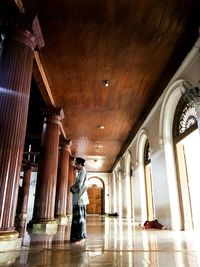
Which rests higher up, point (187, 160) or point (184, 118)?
point (184, 118)

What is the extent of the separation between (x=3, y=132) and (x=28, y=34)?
199 cm

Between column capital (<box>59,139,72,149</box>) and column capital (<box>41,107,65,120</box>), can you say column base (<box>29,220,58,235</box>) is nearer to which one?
column capital (<box>41,107,65,120</box>)

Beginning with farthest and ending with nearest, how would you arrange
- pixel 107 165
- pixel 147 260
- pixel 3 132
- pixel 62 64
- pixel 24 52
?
pixel 107 165 → pixel 62 64 → pixel 24 52 → pixel 3 132 → pixel 147 260

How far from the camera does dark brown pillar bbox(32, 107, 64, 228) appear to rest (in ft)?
23.3

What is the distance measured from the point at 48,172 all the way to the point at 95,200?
56.9 ft

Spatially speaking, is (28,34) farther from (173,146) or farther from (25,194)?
(25,194)

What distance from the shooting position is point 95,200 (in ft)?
78.5

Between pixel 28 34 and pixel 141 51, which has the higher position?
pixel 141 51

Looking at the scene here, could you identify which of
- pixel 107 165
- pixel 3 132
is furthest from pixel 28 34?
pixel 107 165

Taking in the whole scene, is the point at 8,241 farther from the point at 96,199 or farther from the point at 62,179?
the point at 96,199

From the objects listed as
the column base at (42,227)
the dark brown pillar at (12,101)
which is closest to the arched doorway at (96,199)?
the column base at (42,227)

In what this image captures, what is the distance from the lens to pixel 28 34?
176 inches

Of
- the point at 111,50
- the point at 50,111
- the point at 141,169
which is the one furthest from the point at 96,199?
the point at 111,50

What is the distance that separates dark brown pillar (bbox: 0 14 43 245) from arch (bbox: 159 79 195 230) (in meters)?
3.93
